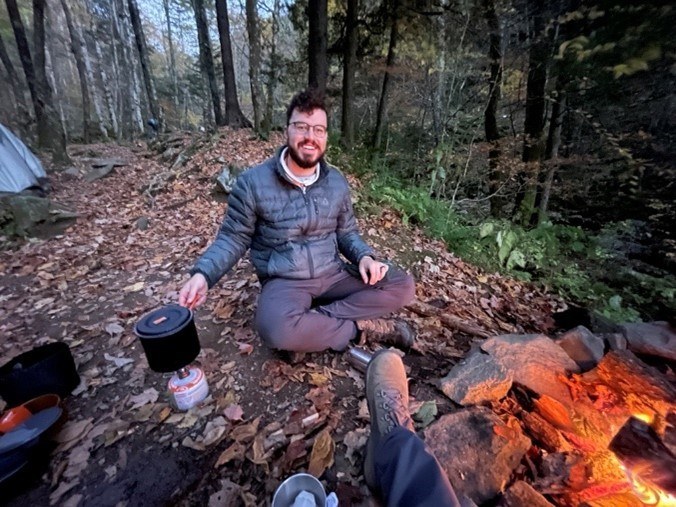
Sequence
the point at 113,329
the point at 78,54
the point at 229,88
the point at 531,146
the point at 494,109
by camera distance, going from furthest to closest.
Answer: the point at 78,54 < the point at 229,88 < the point at 494,109 < the point at 531,146 < the point at 113,329

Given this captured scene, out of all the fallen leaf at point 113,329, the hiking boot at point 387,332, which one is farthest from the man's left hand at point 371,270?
the fallen leaf at point 113,329

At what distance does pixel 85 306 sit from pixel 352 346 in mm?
3126

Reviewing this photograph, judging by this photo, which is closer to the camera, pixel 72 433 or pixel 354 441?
pixel 354 441

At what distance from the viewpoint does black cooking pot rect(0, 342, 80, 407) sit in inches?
80.4

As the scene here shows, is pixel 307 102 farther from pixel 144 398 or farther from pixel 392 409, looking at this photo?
pixel 144 398

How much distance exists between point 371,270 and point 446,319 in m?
1.26

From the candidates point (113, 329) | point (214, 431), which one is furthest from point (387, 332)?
point (113, 329)

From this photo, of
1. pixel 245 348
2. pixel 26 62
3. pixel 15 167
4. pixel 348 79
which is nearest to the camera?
pixel 245 348

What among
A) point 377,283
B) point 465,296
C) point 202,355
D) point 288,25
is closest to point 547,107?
point 465,296

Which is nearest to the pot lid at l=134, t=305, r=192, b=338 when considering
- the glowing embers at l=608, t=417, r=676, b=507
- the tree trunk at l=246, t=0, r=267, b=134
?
the glowing embers at l=608, t=417, r=676, b=507

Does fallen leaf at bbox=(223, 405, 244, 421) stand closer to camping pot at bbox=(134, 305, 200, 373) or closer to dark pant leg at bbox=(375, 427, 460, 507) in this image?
camping pot at bbox=(134, 305, 200, 373)

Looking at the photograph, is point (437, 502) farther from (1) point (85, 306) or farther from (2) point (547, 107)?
(2) point (547, 107)

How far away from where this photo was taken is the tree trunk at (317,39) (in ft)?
22.4

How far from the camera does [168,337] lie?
1.77 m
